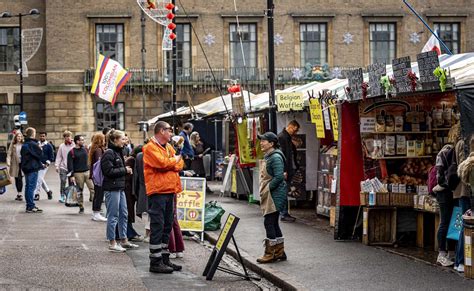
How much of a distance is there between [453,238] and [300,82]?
131 feet

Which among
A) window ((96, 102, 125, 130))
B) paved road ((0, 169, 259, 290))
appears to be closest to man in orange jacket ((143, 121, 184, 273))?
paved road ((0, 169, 259, 290))

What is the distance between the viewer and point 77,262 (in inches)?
522

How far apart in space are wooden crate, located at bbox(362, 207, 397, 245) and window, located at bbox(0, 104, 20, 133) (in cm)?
4175

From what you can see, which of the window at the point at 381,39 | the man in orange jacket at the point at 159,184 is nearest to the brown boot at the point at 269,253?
the man in orange jacket at the point at 159,184

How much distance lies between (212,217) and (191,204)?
117 cm

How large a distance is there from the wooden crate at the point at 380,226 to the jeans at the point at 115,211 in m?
3.64

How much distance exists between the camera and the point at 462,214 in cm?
1195

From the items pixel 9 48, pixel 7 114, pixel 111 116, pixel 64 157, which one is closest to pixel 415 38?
pixel 111 116

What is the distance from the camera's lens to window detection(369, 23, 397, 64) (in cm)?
5338

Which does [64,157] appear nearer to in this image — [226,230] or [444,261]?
[226,230]

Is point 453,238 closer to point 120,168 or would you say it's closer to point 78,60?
point 120,168

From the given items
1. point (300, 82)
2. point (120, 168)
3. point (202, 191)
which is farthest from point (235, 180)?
point (300, 82)

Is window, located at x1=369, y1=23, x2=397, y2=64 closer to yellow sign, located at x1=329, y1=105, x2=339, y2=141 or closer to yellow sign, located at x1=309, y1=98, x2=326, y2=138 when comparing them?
yellow sign, located at x1=309, y1=98, x2=326, y2=138

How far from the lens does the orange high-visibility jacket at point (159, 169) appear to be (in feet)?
39.7
